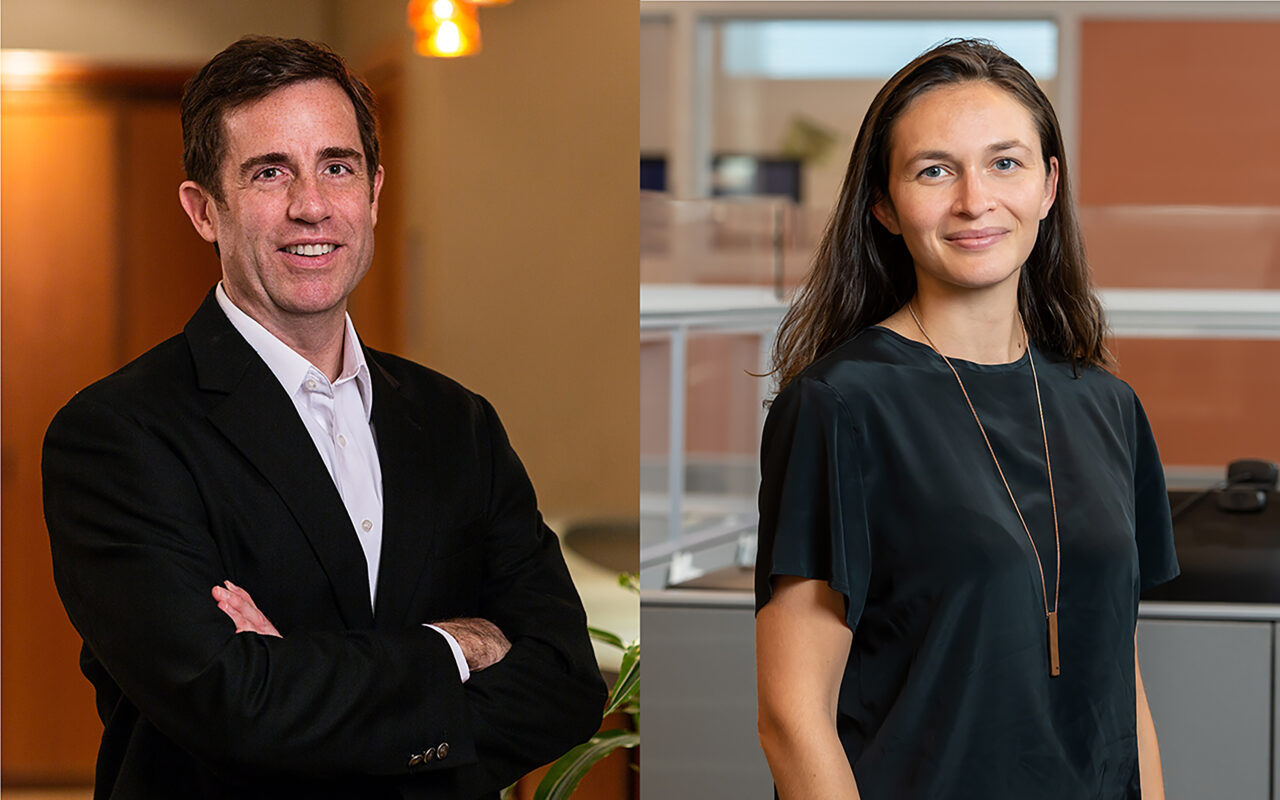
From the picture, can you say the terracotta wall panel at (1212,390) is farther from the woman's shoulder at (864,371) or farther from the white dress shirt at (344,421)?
the white dress shirt at (344,421)

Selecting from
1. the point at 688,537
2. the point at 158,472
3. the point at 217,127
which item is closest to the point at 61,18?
the point at 217,127

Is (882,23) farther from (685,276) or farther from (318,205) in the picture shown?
(318,205)

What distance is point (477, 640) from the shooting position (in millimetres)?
1527

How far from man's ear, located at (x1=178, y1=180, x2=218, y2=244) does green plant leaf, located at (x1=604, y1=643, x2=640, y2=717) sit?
29.7 inches

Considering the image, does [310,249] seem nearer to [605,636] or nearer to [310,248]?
[310,248]

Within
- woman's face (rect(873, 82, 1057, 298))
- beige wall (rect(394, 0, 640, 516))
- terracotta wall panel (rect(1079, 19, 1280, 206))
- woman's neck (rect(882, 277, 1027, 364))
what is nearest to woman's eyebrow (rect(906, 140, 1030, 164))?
woman's face (rect(873, 82, 1057, 298))

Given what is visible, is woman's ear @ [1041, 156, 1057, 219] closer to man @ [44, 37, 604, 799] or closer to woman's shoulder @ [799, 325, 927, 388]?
woman's shoulder @ [799, 325, 927, 388]

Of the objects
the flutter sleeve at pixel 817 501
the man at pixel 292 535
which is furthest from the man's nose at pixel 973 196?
the man at pixel 292 535

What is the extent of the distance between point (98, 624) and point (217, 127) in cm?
57

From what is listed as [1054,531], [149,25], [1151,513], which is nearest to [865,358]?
[1054,531]

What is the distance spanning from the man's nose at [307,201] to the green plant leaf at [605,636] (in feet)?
2.08

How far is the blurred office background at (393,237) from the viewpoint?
1.62 metres

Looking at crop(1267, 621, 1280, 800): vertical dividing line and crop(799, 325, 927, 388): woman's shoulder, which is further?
crop(1267, 621, 1280, 800): vertical dividing line

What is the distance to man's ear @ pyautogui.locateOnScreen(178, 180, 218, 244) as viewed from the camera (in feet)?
5.03
